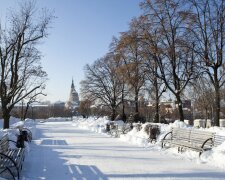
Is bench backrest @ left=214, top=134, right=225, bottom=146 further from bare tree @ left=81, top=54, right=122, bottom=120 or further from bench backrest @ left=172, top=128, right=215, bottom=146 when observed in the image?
bare tree @ left=81, top=54, right=122, bottom=120

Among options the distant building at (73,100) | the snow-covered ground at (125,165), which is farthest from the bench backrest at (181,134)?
the distant building at (73,100)

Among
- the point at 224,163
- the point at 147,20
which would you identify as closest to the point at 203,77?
the point at 147,20

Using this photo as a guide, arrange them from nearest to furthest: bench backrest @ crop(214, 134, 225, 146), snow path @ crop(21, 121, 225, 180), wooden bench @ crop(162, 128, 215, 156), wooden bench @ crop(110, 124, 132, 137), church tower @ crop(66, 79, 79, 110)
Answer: snow path @ crop(21, 121, 225, 180), bench backrest @ crop(214, 134, 225, 146), wooden bench @ crop(162, 128, 215, 156), wooden bench @ crop(110, 124, 132, 137), church tower @ crop(66, 79, 79, 110)

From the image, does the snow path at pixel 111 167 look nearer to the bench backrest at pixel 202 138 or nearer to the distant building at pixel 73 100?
the bench backrest at pixel 202 138

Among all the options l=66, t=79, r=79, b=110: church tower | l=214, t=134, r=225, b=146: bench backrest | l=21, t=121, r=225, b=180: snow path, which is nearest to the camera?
l=21, t=121, r=225, b=180: snow path

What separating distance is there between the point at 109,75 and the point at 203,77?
2601 centimetres

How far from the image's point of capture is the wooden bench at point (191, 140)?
13407 millimetres

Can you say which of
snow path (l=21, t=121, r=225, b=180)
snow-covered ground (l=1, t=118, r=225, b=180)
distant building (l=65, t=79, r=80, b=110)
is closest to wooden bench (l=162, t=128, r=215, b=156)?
snow-covered ground (l=1, t=118, r=225, b=180)

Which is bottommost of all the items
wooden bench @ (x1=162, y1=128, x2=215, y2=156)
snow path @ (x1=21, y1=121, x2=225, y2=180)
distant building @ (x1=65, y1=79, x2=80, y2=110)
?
snow path @ (x1=21, y1=121, x2=225, y2=180)

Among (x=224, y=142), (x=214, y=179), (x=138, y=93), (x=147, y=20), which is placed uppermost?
(x=147, y=20)

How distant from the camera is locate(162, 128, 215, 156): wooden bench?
528 inches

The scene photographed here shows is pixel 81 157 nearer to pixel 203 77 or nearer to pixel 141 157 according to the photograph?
pixel 141 157

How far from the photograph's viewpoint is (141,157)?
1433 centimetres

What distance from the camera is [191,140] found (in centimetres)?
1497
